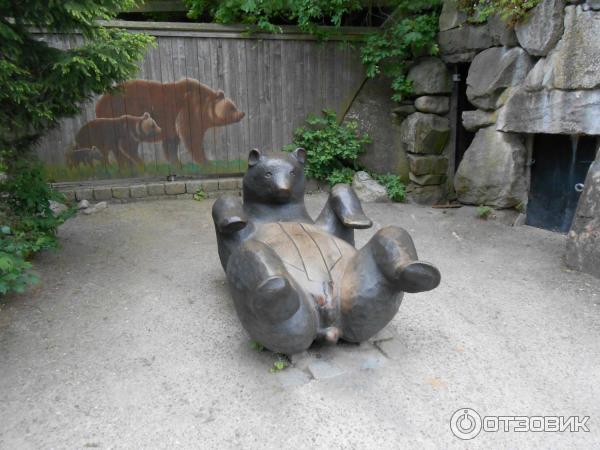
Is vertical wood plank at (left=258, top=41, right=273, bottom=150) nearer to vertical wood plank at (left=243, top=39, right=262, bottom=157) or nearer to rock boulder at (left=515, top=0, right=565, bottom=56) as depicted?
vertical wood plank at (left=243, top=39, right=262, bottom=157)

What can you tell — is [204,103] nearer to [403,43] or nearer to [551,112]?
[403,43]

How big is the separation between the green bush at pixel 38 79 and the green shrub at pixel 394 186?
369 centimetres

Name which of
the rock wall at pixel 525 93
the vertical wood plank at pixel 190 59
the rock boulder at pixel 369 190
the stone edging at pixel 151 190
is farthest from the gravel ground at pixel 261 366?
the vertical wood plank at pixel 190 59

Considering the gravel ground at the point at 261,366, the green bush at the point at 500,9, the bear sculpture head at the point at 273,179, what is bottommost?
the gravel ground at the point at 261,366

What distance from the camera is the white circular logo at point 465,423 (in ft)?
6.44

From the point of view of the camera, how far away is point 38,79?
3.18 metres

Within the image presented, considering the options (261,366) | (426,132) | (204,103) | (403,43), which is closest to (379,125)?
(426,132)

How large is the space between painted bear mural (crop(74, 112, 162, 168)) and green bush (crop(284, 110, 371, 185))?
1818mm

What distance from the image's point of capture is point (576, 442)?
1.92m

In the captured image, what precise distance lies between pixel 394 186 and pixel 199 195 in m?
2.55

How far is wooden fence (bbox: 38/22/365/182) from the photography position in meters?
5.61

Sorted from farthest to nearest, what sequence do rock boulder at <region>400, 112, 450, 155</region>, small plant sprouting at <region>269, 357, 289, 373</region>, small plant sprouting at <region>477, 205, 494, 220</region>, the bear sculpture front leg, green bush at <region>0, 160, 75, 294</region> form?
rock boulder at <region>400, 112, 450, 155</region>
small plant sprouting at <region>477, 205, 494, 220</region>
green bush at <region>0, 160, 75, 294</region>
the bear sculpture front leg
small plant sprouting at <region>269, 357, 289, 373</region>

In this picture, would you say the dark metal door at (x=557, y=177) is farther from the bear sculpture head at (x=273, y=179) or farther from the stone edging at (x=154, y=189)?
the bear sculpture head at (x=273, y=179)

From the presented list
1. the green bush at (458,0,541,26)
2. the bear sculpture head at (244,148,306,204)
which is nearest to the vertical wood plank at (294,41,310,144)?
the green bush at (458,0,541,26)
